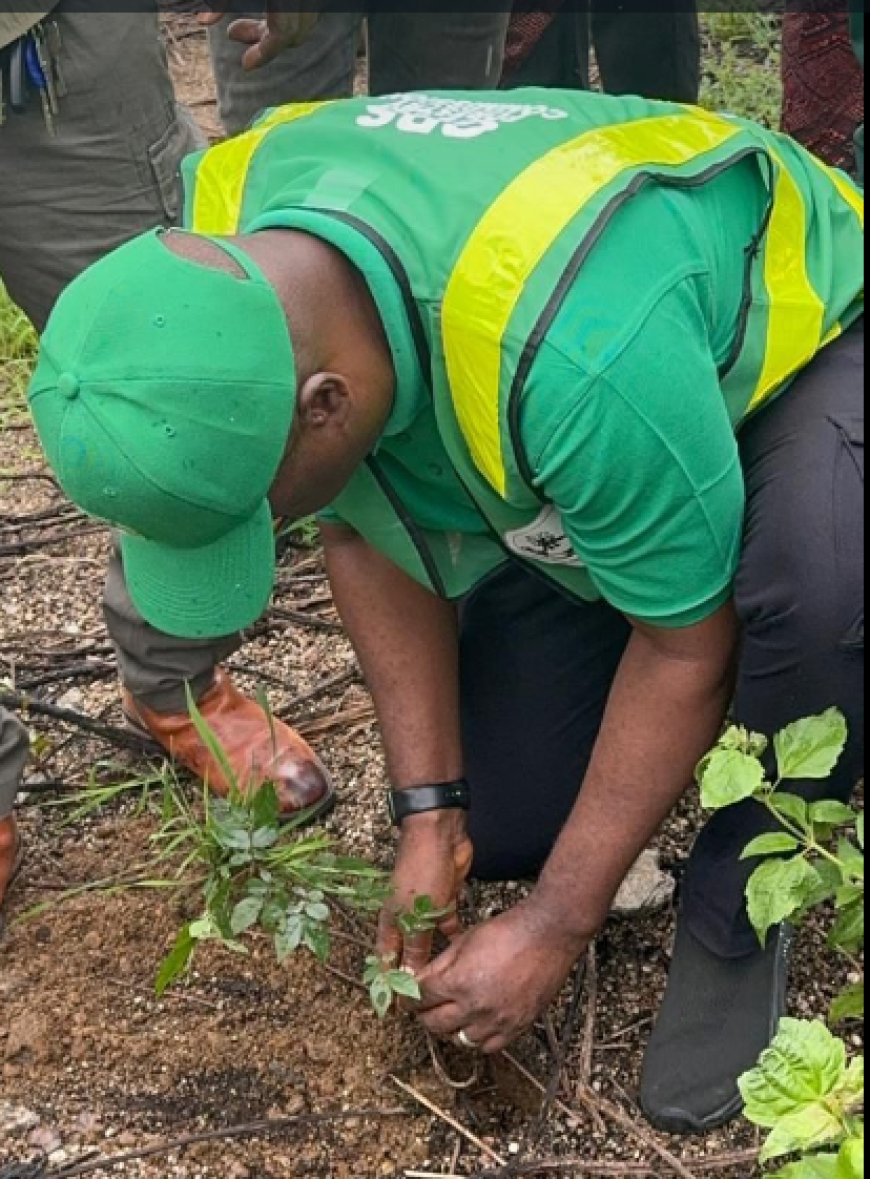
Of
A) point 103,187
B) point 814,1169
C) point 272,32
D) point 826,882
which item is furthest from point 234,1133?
point 272,32

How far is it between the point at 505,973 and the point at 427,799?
10.7 inches

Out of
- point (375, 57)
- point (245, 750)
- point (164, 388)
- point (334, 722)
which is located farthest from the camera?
point (375, 57)

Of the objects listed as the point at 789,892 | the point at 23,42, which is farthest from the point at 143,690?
the point at 789,892

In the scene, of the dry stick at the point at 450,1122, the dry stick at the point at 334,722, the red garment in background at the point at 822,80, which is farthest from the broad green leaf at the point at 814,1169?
the red garment in background at the point at 822,80

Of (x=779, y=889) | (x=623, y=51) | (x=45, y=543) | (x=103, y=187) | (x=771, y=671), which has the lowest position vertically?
(x=45, y=543)

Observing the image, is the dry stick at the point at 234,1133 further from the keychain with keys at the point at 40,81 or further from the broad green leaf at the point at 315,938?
the keychain with keys at the point at 40,81

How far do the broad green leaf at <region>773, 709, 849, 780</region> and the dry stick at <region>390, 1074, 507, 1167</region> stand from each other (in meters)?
0.74

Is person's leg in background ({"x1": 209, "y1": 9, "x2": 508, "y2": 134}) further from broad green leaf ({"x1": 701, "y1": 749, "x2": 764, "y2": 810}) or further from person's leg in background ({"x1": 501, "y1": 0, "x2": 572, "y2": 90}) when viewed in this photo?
broad green leaf ({"x1": 701, "y1": 749, "x2": 764, "y2": 810})

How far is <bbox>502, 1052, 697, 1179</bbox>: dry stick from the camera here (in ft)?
5.52

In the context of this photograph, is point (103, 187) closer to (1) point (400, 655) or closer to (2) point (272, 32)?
(2) point (272, 32)

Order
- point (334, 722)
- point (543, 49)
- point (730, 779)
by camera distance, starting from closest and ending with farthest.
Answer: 1. point (730, 779)
2. point (334, 722)
3. point (543, 49)

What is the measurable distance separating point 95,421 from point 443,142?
1.42ft

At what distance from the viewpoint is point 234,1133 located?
1.75 metres

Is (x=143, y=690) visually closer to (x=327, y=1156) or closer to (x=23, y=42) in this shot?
(x=327, y=1156)
